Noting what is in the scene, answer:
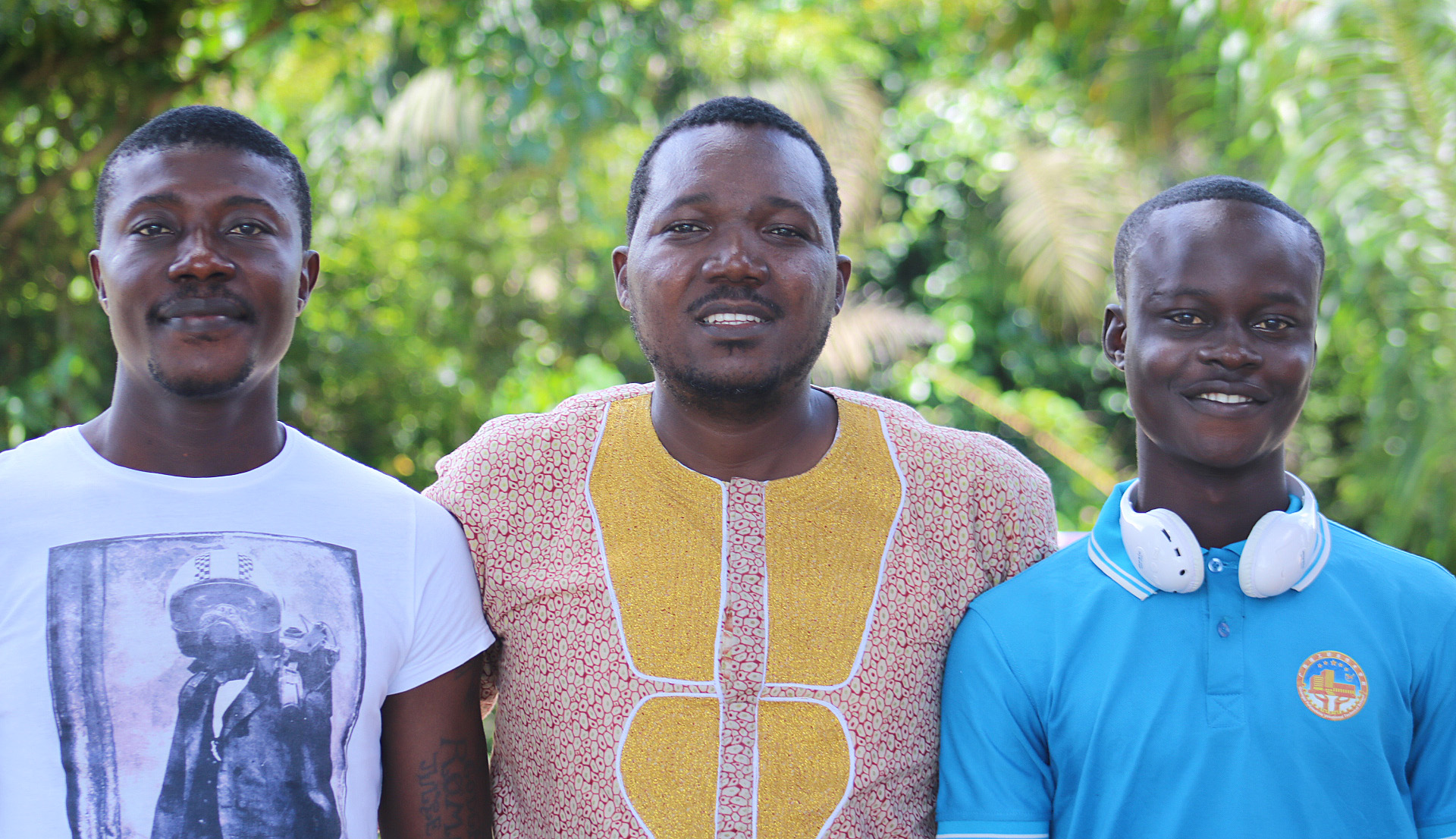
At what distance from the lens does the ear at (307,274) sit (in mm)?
2164

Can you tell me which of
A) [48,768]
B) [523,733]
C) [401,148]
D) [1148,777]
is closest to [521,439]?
[523,733]

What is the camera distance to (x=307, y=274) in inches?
86.4

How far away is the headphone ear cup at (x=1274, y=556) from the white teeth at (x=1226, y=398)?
0.19 m

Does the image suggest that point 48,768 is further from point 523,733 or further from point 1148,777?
point 1148,777

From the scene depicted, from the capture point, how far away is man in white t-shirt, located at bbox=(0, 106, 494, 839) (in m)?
1.81

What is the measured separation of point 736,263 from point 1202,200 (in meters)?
0.84

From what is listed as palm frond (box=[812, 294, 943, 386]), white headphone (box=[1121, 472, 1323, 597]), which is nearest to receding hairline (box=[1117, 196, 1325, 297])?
white headphone (box=[1121, 472, 1323, 597])

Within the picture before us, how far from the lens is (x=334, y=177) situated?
6.89 m

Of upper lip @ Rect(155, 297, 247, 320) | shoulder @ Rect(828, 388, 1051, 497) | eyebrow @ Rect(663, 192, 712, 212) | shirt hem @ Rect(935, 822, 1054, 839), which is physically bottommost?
shirt hem @ Rect(935, 822, 1054, 839)

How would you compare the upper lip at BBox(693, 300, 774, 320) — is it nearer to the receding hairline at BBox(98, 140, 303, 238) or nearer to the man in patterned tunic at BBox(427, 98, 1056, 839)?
the man in patterned tunic at BBox(427, 98, 1056, 839)

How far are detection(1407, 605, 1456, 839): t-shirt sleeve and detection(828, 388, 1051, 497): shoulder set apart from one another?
0.72 metres

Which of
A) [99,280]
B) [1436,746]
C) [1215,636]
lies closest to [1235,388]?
[1215,636]

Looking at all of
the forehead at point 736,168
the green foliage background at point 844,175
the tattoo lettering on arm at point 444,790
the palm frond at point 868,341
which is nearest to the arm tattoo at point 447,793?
the tattoo lettering on arm at point 444,790

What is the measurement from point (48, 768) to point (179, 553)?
36cm
